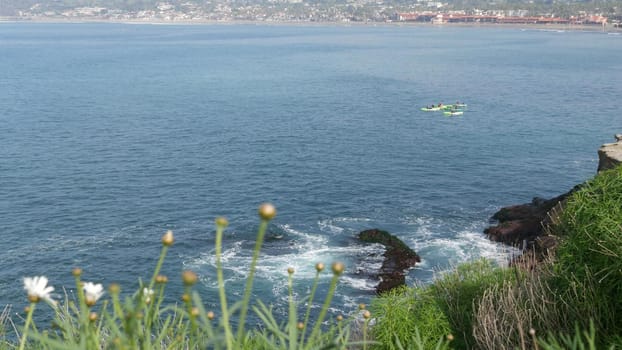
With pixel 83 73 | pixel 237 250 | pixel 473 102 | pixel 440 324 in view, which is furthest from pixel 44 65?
pixel 440 324

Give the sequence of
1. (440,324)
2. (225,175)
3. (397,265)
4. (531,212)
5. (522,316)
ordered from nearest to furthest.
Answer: (522,316)
(440,324)
(397,265)
(531,212)
(225,175)

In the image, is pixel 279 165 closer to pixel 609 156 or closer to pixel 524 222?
pixel 524 222

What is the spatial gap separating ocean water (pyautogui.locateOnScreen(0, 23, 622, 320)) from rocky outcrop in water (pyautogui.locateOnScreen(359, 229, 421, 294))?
0.71 m

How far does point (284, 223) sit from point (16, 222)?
64.6ft

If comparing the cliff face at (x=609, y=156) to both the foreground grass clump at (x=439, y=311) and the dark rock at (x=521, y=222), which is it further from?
the foreground grass clump at (x=439, y=311)

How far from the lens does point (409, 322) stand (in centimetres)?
2141

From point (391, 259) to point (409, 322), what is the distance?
21071 millimetres

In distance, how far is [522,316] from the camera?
16.5 meters

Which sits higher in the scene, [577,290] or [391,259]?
[577,290]

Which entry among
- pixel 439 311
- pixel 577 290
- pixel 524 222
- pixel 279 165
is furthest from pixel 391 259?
pixel 577 290

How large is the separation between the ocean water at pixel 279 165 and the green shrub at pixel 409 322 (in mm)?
14255

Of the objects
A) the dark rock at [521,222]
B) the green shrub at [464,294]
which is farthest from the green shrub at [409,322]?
the dark rock at [521,222]

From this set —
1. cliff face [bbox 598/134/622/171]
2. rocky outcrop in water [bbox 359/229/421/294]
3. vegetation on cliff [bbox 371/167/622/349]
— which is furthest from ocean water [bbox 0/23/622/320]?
vegetation on cliff [bbox 371/167/622/349]

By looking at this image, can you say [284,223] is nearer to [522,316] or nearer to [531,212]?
[531,212]
